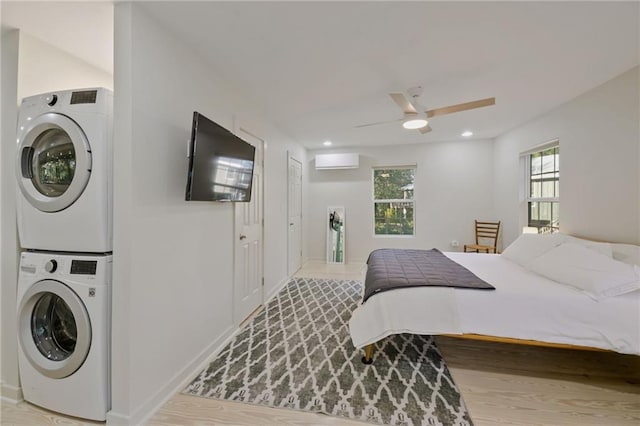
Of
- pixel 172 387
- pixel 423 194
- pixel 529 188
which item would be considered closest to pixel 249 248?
pixel 172 387

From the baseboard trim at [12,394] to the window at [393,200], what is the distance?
4.83 m

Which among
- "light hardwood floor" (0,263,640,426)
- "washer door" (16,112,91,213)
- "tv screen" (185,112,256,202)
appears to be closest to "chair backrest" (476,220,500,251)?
"light hardwood floor" (0,263,640,426)

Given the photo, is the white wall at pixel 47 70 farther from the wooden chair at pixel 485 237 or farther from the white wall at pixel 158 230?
the wooden chair at pixel 485 237

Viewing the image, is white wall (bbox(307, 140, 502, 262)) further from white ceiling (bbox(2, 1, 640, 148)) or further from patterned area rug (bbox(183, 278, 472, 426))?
patterned area rug (bbox(183, 278, 472, 426))

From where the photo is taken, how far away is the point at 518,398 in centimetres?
165

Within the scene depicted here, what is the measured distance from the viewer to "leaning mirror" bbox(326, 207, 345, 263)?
5203 millimetres

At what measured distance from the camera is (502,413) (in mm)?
1531

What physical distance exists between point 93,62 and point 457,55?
9.38 ft

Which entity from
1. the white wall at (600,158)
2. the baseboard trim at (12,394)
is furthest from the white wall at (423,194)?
the baseboard trim at (12,394)

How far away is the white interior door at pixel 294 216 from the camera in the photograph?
4238 mm

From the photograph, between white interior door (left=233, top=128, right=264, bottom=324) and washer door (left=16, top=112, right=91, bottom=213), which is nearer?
washer door (left=16, top=112, right=91, bottom=213)

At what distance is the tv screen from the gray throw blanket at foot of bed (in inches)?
57.4

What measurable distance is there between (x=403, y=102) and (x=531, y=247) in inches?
82.4

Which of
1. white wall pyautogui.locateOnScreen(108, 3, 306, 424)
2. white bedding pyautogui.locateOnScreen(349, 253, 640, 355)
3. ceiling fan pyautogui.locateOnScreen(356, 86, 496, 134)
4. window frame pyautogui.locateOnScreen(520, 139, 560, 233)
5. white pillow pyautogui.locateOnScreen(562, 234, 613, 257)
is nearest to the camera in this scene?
white wall pyautogui.locateOnScreen(108, 3, 306, 424)
